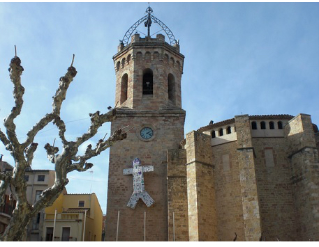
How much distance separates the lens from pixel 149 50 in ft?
83.8

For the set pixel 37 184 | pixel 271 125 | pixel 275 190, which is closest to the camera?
Answer: pixel 275 190

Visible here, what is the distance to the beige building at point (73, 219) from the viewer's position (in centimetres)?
2417

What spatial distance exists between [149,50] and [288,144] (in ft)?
36.8

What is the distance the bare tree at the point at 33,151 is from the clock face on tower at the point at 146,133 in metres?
9.36

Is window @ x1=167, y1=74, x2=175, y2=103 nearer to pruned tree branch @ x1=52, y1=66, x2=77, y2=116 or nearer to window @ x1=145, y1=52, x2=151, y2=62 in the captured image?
window @ x1=145, y1=52, x2=151, y2=62

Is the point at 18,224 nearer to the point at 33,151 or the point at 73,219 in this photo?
the point at 33,151

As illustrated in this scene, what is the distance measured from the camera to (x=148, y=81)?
25.6 m

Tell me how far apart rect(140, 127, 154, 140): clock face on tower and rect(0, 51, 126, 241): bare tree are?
9.36m

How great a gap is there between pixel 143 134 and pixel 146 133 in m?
0.20

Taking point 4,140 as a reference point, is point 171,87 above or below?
above

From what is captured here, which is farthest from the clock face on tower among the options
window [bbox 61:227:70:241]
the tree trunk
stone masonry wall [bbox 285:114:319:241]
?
the tree trunk

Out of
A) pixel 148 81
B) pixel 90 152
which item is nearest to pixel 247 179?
pixel 90 152

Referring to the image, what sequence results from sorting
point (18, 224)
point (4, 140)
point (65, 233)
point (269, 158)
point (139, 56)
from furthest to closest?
point (139, 56) → point (65, 233) → point (269, 158) → point (4, 140) → point (18, 224)

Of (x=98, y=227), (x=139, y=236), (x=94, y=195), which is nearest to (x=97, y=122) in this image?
(x=139, y=236)
